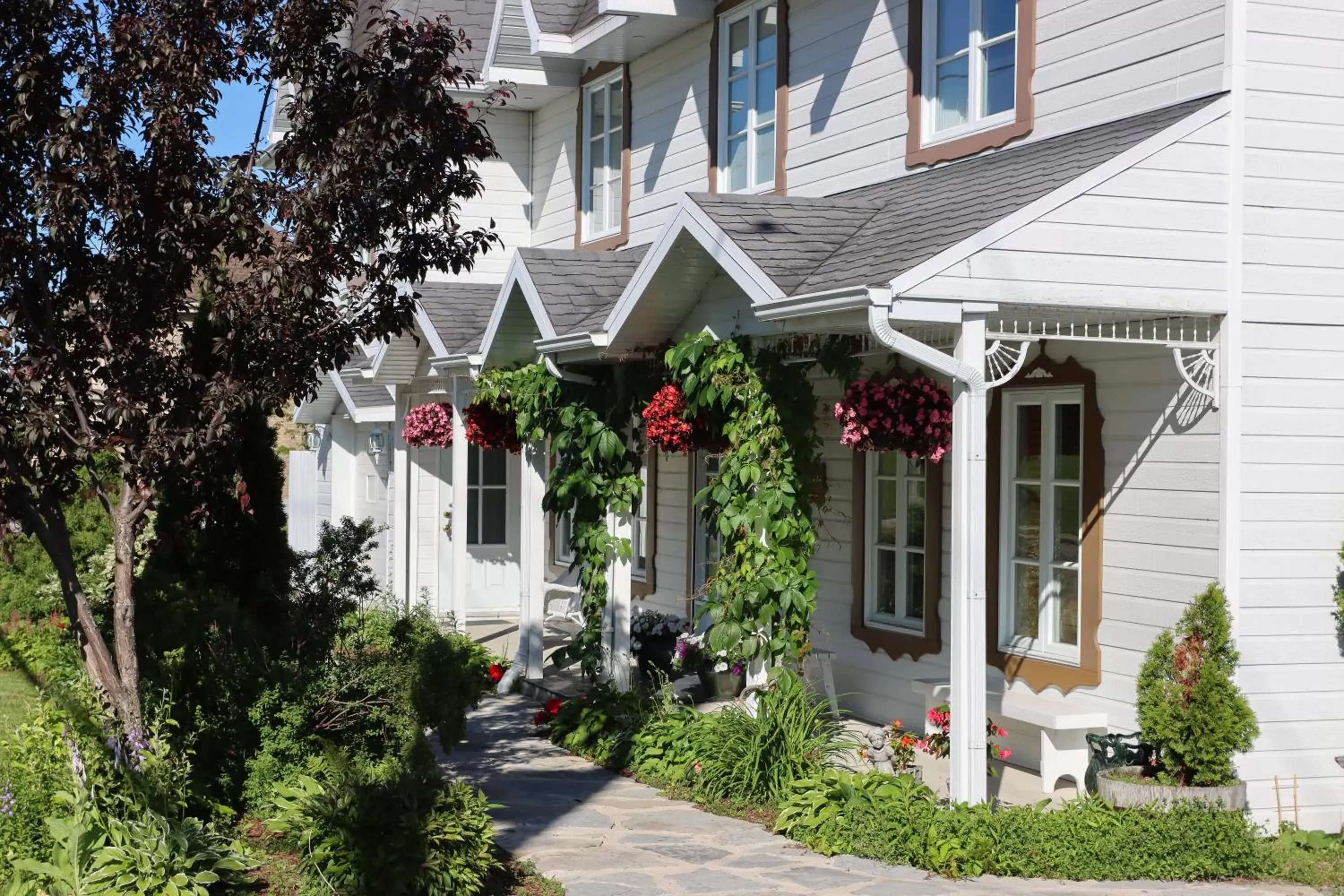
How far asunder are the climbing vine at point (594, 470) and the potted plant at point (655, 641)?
98 cm

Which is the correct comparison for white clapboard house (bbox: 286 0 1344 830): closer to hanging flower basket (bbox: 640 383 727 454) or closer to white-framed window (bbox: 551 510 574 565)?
hanging flower basket (bbox: 640 383 727 454)

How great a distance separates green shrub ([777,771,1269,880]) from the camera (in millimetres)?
7223

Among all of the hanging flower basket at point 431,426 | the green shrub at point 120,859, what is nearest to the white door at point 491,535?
the hanging flower basket at point 431,426

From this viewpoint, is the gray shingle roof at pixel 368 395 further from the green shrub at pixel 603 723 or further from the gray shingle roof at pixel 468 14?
the green shrub at pixel 603 723

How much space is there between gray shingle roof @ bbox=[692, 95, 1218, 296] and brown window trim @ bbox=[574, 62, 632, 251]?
5.52m

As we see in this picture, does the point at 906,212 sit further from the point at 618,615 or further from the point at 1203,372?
the point at 618,615

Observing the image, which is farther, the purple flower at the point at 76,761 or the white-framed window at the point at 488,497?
the white-framed window at the point at 488,497

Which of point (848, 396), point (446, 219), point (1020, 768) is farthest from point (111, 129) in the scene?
point (1020, 768)

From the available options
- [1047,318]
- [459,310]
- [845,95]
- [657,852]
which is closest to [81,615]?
[657,852]

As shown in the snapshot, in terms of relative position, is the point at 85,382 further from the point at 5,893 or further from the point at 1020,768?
the point at 1020,768

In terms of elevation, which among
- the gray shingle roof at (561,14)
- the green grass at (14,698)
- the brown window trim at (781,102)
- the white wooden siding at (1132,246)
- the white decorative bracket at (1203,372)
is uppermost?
the gray shingle roof at (561,14)

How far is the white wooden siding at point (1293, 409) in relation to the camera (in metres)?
7.91

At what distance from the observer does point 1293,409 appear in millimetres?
8016

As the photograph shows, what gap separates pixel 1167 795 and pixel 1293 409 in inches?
87.6
